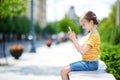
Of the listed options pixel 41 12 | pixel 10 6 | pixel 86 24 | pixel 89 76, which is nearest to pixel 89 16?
pixel 86 24

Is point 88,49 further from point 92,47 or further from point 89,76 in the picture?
point 89,76

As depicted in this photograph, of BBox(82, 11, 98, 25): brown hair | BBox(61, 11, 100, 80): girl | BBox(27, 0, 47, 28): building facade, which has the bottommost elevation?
BBox(27, 0, 47, 28): building facade

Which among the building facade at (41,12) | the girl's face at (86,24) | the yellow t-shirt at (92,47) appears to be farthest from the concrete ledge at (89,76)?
the building facade at (41,12)

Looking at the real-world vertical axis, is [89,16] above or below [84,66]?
above

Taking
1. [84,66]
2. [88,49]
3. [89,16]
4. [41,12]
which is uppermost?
[89,16]

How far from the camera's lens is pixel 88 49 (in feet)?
25.3

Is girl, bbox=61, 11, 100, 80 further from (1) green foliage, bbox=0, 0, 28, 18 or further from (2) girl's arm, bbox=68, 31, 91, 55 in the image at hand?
(1) green foliage, bbox=0, 0, 28, 18

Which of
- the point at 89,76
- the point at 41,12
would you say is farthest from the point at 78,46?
the point at 41,12

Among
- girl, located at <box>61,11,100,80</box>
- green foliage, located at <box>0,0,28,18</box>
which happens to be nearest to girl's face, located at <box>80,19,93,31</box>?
girl, located at <box>61,11,100,80</box>

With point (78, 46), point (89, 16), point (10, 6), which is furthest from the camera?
point (10, 6)

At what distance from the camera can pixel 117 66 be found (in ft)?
35.6

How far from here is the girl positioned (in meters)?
7.66

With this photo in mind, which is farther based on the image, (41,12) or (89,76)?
(41,12)

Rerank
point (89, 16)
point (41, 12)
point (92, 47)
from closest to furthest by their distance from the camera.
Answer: point (89, 16)
point (92, 47)
point (41, 12)
